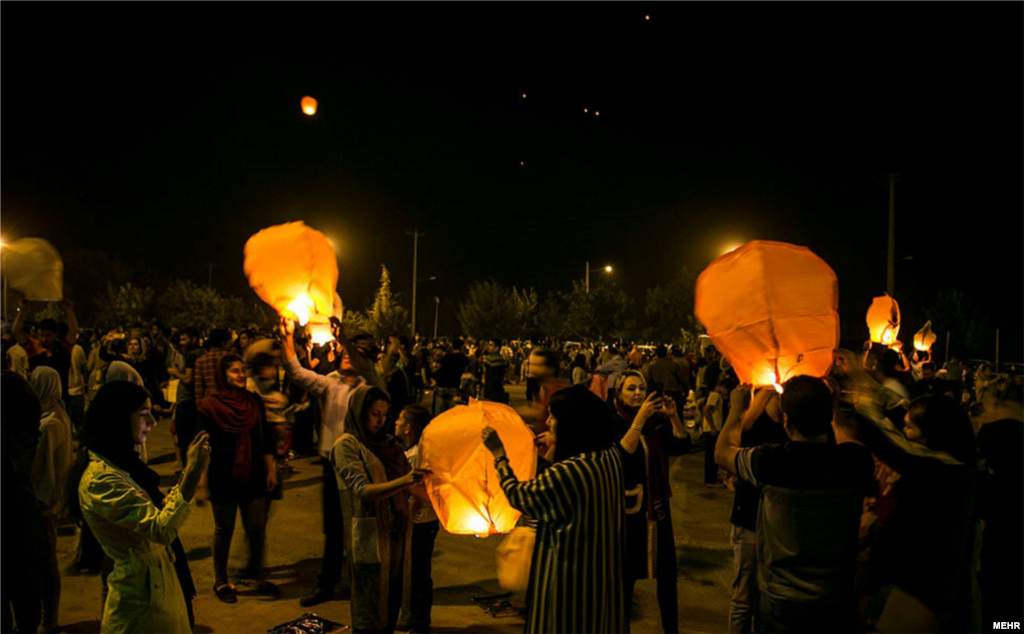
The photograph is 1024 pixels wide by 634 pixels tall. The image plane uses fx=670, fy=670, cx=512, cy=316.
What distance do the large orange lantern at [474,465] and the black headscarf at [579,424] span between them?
1.07 ft

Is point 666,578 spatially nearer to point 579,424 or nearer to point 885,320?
point 579,424

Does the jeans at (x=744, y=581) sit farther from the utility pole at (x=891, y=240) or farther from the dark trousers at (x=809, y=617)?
the utility pole at (x=891, y=240)

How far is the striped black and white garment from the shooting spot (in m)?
2.77

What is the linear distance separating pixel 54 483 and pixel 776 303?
4.76 meters

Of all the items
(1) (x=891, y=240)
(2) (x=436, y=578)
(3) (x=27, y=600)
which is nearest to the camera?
(3) (x=27, y=600)

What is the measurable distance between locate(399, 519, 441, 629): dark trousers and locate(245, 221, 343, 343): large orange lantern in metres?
1.55

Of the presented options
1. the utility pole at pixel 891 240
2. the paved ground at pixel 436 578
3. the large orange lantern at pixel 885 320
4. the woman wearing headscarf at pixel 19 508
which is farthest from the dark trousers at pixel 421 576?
the utility pole at pixel 891 240

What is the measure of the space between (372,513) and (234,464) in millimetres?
2094

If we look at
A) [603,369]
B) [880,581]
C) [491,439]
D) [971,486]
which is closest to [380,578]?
[491,439]

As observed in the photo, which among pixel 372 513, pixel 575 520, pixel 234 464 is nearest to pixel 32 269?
pixel 234 464

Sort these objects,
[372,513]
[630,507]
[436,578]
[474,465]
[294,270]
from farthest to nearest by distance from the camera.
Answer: [436,578] < [294,270] < [630,507] < [372,513] < [474,465]

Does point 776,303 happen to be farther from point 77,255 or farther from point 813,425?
point 77,255

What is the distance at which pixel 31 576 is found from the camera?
389 cm

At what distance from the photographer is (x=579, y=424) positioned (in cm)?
288
